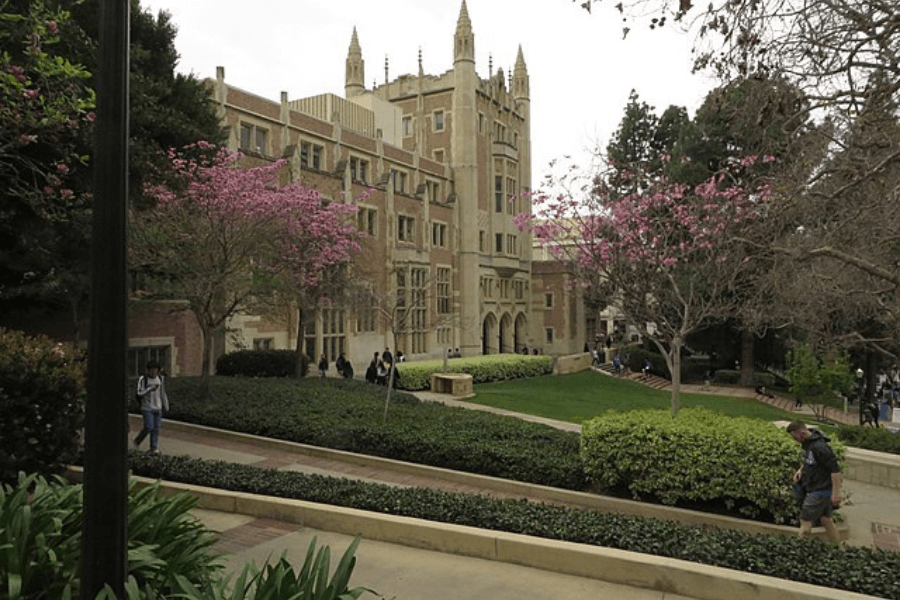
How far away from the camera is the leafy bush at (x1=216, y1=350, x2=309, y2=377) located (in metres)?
23.2

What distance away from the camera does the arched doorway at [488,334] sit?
153 ft

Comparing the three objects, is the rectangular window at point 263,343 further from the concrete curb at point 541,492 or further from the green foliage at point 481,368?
the concrete curb at point 541,492

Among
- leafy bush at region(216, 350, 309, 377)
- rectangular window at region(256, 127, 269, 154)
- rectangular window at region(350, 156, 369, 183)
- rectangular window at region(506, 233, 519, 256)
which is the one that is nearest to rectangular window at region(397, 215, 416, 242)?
rectangular window at region(350, 156, 369, 183)

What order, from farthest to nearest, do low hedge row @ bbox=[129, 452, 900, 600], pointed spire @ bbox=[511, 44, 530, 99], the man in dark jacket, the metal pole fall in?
pointed spire @ bbox=[511, 44, 530, 99] → the man in dark jacket → low hedge row @ bbox=[129, 452, 900, 600] → the metal pole

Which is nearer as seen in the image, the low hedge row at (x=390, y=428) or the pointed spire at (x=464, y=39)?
the low hedge row at (x=390, y=428)

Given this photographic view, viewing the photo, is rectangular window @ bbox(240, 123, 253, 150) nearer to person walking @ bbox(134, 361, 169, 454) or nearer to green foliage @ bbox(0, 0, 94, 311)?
green foliage @ bbox(0, 0, 94, 311)

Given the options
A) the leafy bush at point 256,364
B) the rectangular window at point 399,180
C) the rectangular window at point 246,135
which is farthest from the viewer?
the rectangular window at point 399,180

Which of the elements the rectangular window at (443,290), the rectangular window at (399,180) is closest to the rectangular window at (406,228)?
the rectangular window at (399,180)

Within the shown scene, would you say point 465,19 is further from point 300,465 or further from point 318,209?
point 300,465

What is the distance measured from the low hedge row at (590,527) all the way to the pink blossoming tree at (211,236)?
7.52 m

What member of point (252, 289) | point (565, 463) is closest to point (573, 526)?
point (565, 463)

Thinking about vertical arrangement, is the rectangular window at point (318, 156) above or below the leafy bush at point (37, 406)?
above

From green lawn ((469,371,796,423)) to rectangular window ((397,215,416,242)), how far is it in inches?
422

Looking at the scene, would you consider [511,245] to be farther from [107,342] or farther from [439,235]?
[107,342]
